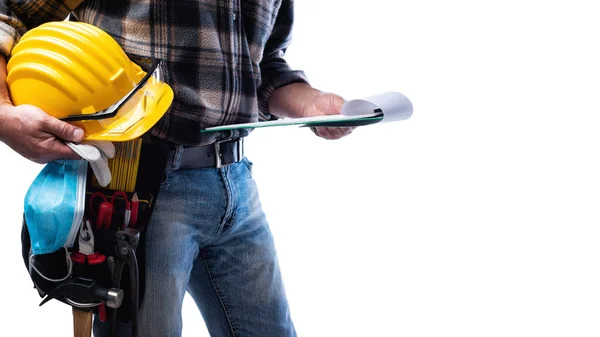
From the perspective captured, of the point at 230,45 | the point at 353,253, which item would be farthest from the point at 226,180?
the point at 353,253

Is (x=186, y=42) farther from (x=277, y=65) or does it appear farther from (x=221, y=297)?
(x=221, y=297)

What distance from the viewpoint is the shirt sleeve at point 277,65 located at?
1.28m

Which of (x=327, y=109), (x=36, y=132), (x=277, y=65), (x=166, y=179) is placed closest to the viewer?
(x=36, y=132)

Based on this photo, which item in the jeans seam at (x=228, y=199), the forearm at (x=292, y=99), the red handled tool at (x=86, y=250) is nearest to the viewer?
the red handled tool at (x=86, y=250)

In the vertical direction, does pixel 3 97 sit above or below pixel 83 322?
above

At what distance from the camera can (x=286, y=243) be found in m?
2.63

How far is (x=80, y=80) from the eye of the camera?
89 cm

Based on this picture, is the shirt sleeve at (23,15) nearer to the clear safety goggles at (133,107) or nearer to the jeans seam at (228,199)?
the clear safety goggles at (133,107)

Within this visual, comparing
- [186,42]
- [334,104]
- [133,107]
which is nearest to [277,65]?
[334,104]

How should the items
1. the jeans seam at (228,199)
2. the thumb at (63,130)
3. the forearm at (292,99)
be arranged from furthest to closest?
the forearm at (292,99), the jeans seam at (228,199), the thumb at (63,130)

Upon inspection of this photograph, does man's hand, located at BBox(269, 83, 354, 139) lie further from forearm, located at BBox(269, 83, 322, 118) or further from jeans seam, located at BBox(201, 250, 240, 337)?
jeans seam, located at BBox(201, 250, 240, 337)

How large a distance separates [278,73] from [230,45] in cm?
24

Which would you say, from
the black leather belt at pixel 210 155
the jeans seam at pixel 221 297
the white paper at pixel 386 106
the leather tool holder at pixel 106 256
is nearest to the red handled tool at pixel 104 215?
the leather tool holder at pixel 106 256

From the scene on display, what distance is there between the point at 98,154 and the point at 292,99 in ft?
1.46
